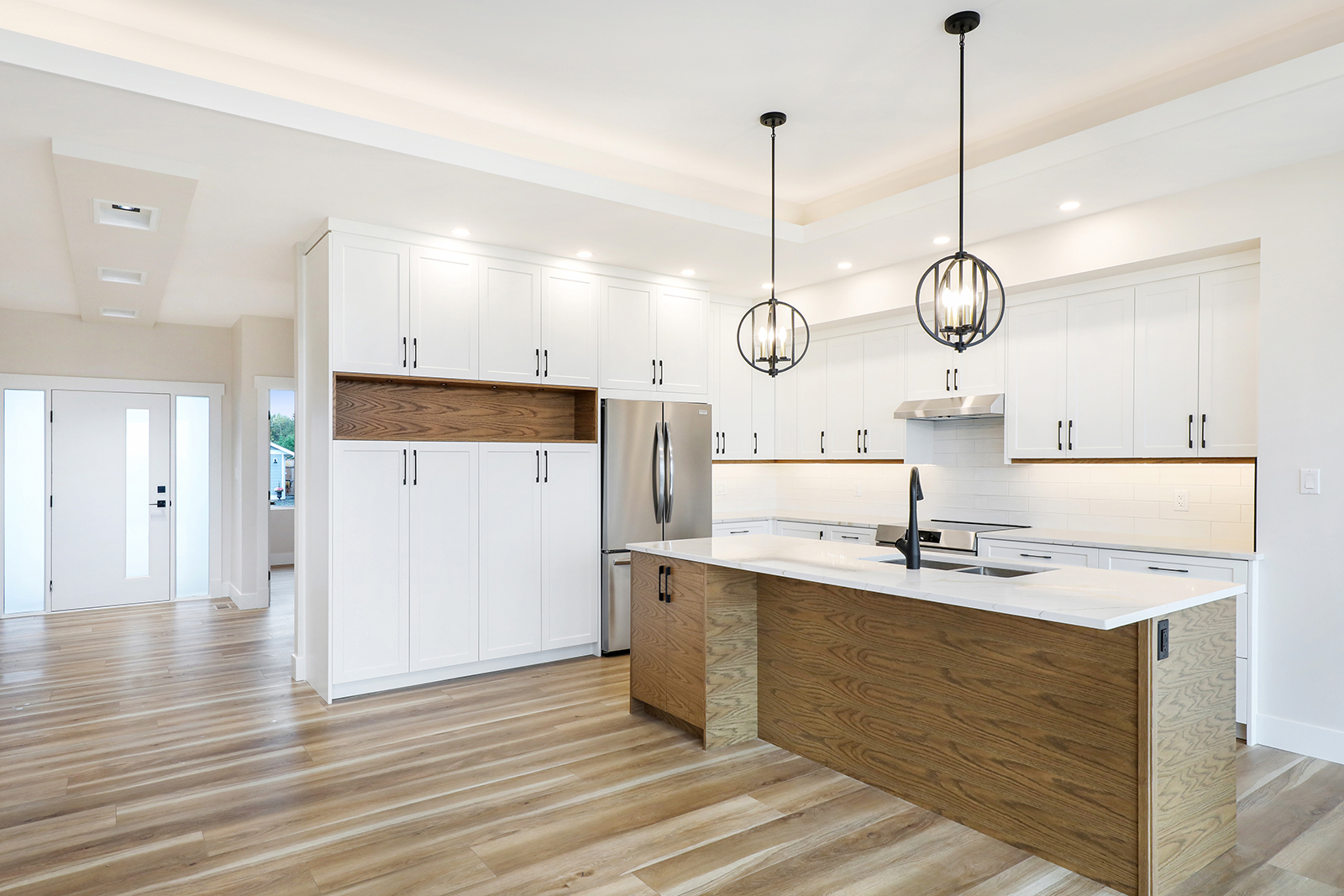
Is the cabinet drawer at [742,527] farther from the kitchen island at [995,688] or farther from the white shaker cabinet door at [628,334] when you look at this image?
the kitchen island at [995,688]

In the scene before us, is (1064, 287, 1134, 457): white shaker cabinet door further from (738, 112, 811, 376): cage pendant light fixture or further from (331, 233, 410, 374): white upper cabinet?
(331, 233, 410, 374): white upper cabinet

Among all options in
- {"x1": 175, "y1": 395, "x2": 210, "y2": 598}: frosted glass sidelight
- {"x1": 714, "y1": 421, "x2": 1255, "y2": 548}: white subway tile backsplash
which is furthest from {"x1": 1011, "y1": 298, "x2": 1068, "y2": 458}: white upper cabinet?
{"x1": 175, "y1": 395, "x2": 210, "y2": 598}: frosted glass sidelight

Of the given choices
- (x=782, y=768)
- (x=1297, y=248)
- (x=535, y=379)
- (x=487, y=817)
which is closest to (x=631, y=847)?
(x=487, y=817)

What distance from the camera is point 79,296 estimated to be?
598 centimetres

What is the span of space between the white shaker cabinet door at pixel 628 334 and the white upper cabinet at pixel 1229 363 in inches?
126

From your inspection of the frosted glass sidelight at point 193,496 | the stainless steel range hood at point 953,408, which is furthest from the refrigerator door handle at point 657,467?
the frosted glass sidelight at point 193,496

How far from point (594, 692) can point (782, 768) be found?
1.40 meters

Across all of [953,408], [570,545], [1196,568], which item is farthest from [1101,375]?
[570,545]

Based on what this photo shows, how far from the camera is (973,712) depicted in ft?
8.86

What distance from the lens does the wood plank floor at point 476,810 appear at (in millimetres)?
2387

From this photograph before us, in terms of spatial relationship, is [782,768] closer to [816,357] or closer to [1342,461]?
[1342,461]

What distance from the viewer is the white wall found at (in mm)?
3326

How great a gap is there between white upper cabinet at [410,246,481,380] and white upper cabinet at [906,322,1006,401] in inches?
108

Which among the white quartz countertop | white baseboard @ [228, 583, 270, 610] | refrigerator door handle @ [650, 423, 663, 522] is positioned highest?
refrigerator door handle @ [650, 423, 663, 522]
